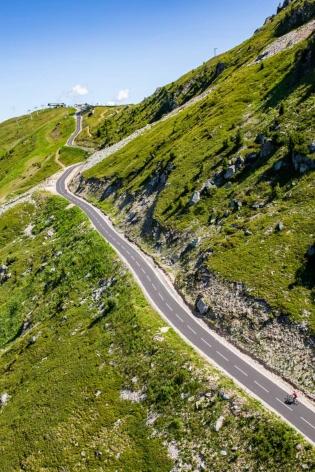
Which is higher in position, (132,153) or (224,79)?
(224,79)

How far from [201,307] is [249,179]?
91.6ft

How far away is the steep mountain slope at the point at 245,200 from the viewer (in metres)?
51.6

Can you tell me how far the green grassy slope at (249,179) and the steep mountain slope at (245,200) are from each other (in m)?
0.21

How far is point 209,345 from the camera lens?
5253 cm

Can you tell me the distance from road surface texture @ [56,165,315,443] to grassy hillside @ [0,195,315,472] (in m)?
1.83

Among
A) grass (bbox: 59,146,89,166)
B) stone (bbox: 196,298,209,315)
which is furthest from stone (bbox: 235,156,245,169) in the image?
grass (bbox: 59,146,89,166)


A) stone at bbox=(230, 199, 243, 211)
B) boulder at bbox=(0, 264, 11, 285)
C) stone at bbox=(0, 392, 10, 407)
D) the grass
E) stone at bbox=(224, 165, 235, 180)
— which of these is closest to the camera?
stone at bbox=(0, 392, 10, 407)

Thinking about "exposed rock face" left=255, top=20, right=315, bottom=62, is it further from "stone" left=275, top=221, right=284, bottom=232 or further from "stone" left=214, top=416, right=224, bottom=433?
"stone" left=214, top=416, right=224, bottom=433

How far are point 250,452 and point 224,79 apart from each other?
134899mm

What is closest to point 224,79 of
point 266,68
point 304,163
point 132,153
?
point 266,68

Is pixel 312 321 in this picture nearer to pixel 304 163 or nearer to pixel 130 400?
pixel 130 400

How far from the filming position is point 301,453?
36.1m

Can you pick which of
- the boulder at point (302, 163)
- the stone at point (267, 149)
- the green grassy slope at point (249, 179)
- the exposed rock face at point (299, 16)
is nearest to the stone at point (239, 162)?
the green grassy slope at point (249, 179)

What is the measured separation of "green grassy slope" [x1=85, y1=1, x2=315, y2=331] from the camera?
185ft
